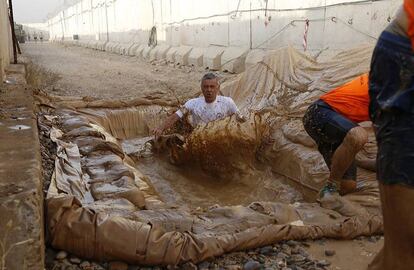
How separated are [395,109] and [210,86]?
3.69 metres

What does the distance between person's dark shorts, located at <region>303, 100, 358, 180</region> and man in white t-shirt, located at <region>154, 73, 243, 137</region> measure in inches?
58.5

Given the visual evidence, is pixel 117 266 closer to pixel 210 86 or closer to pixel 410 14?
pixel 410 14

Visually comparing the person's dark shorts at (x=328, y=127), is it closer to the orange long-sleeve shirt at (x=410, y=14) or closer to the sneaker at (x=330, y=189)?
the sneaker at (x=330, y=189)

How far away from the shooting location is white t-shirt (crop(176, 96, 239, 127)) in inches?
202

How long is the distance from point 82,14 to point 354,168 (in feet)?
149

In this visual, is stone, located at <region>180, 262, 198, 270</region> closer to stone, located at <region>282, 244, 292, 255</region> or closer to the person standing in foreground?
stone, located at <region>282, 244, 292, 255</region>

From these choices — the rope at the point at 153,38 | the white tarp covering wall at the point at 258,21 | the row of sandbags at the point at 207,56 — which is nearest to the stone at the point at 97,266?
the white tarp covering wall at the point at 258,21

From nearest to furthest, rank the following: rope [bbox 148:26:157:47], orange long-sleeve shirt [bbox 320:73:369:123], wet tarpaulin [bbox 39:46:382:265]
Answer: wet tarpaulin [bbox 39:46:382:265], orange long-sleeve shirt [bbox 320:73:369:123], rope [bbox 148:26:157:47]

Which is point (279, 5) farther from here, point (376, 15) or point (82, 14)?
point (82, 14)

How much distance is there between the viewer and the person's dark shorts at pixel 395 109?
1.39 m

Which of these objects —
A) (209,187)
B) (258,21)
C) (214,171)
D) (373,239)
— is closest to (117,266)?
(373,239)

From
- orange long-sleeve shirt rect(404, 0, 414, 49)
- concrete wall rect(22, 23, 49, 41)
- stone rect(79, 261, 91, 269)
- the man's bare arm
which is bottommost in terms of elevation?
stone rect(79, 261, 91, 269)

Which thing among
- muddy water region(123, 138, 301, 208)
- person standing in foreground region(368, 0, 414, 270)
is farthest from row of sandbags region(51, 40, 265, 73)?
person standing in foreground region(368, 0, 414, 270)

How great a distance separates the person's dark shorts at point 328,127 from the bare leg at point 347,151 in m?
0.07
